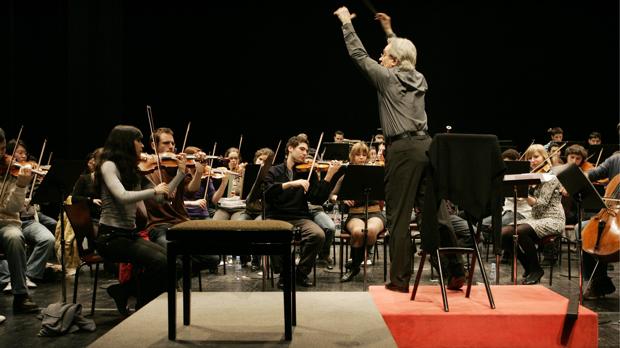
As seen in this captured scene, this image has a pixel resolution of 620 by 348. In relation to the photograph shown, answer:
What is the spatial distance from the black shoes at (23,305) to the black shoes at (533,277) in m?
3.82

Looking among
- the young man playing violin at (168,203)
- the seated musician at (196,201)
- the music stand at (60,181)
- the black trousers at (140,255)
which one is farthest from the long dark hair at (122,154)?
the seated musician at (196,201)

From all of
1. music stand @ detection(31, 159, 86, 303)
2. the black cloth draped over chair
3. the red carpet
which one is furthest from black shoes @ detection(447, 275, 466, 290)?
music stand @ detection(31, 159, 86, 303)

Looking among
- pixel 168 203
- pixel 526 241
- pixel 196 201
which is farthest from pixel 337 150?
pixel 168 203

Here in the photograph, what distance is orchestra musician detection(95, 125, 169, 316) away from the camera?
3.47 m

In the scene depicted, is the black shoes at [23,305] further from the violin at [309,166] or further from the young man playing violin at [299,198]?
the violin at [309,166]

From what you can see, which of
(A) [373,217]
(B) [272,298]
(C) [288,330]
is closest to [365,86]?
(A) [373,217]

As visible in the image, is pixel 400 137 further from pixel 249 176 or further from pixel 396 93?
pixel 249 176

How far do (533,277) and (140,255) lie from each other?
325 centimetres

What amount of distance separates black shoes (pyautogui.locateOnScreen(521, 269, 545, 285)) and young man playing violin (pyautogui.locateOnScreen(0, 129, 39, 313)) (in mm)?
3819

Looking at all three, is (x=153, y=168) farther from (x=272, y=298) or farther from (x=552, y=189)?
Answer: (x=552, y=189)

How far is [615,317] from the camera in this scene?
386cm

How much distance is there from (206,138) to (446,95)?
4116 mm

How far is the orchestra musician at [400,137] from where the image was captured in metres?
3.12

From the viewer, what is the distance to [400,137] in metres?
3.21
